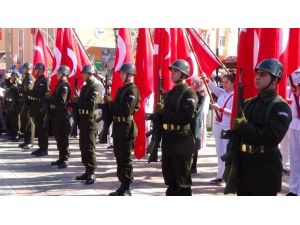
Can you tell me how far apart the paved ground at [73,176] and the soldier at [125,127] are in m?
0.50

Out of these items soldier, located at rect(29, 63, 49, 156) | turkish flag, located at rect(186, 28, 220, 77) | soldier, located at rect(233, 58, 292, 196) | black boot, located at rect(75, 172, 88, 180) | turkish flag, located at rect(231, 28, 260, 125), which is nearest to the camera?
soldier, located at rect(233, 58, 292, 196)

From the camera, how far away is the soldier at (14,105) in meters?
12.7

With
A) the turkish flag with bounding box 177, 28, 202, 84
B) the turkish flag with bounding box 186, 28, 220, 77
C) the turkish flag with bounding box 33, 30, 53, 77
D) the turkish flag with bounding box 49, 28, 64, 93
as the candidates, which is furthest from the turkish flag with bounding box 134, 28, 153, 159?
the turkish flag with bounding box 33, 30, 53, 77

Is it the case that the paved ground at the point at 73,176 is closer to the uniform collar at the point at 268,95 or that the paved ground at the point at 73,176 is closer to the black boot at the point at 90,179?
the black boot at the point at 90,179

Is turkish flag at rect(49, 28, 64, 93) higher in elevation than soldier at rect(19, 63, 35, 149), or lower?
higher

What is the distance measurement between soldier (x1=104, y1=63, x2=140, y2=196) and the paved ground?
19.7 inches

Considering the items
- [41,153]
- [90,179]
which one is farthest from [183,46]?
[41,153]

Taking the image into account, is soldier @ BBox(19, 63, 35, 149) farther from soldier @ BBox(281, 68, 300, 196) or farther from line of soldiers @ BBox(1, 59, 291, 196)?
soldier @ BBox(281, 68, 300, 196)

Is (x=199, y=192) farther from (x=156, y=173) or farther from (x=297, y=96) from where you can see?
(x=297, y=96)

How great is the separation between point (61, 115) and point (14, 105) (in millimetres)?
4348

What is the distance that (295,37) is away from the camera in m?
6.00

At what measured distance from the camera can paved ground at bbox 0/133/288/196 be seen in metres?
7.18

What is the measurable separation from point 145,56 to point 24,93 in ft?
12.9

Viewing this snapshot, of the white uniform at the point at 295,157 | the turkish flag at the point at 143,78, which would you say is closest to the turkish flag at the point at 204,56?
the turkish flag at the point at 143,78
